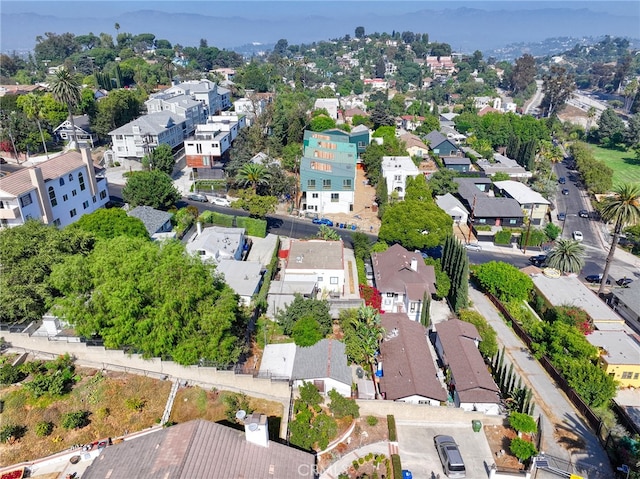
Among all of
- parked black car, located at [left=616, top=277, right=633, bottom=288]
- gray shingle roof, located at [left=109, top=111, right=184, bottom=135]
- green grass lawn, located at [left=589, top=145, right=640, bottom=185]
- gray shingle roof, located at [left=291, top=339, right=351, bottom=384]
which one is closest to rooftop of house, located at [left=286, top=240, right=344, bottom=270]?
gray shingle roof, located at [left=291, top=339, right=351, bottom=384]

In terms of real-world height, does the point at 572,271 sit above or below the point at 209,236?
below

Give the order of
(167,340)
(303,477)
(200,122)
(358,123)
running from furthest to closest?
(358,123), (200,122), (167,340), (303,477)

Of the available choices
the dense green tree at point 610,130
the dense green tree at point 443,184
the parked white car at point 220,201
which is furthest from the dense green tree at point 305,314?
the dense green tree at point 610,130

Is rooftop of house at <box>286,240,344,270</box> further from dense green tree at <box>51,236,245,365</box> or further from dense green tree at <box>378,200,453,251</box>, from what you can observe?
dense green tree at <box>51,236,245,365</box>

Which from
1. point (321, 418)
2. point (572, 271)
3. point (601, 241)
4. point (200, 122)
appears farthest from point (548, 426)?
point (200, 122)

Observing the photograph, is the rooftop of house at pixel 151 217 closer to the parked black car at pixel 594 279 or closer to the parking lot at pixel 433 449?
the parking lot at pixel 433 449

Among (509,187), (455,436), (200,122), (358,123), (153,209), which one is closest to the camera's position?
(455,436)

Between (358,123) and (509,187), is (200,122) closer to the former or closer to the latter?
(358,123)

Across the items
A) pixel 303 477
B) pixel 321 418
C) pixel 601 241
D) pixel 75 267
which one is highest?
pixel 75 267
